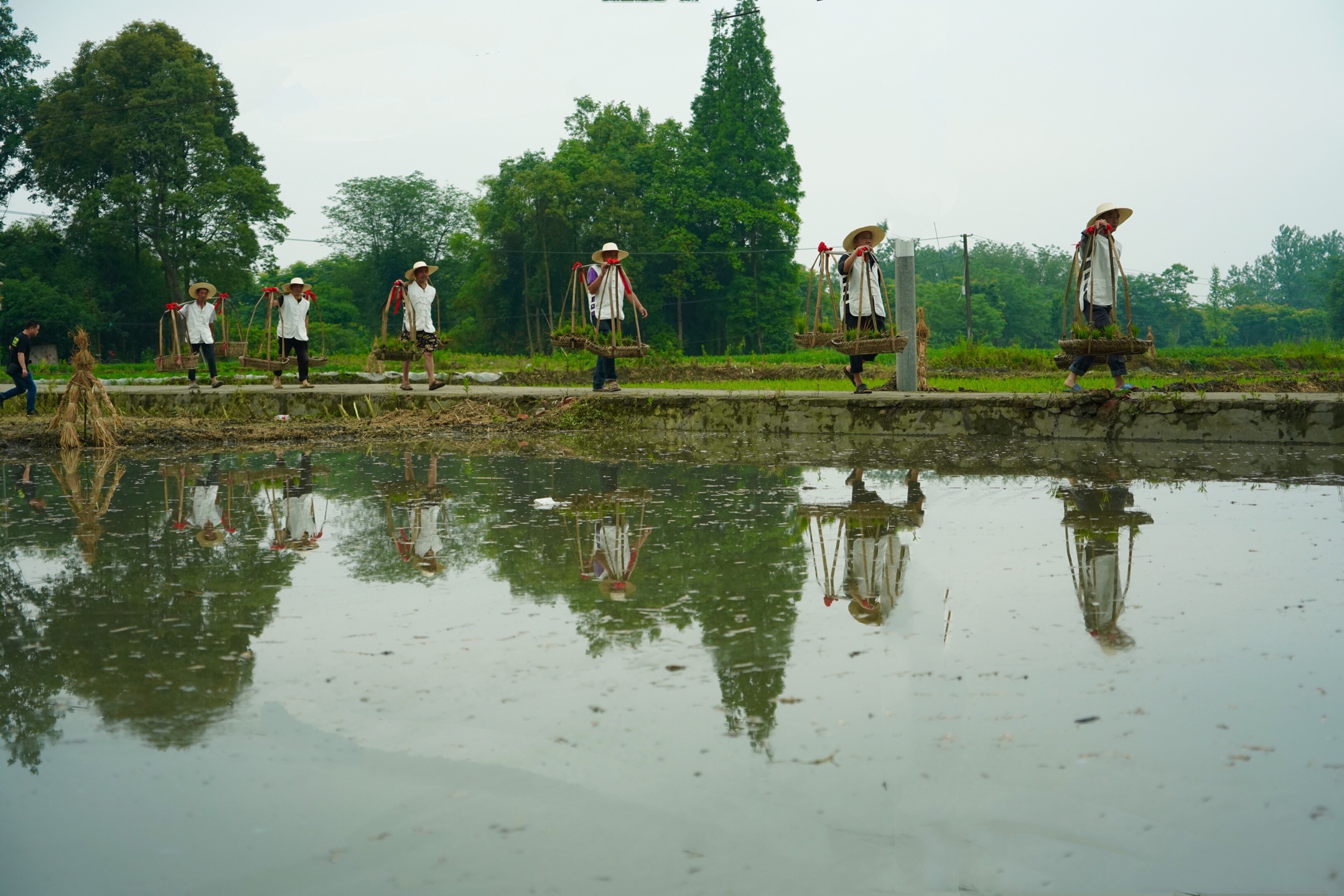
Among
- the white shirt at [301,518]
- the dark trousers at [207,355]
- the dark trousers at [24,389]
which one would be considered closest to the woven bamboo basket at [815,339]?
the white shirt at [301,518]

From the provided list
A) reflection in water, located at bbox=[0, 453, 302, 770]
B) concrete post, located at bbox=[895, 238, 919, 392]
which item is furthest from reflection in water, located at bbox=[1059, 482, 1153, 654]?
concrete post, located at bbox=[895, 238, 919, 392]

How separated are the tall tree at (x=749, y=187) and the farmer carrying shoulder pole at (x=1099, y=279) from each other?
147 ft

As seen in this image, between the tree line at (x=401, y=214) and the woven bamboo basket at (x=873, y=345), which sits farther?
the tree line at (x=401, y=214)

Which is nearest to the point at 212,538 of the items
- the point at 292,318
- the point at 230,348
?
the point at 292,318

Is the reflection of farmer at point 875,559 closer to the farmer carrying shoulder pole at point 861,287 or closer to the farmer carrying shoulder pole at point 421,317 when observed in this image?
the farmer carrying shoulder pole at point 861,287

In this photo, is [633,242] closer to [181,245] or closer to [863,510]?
[181,245]

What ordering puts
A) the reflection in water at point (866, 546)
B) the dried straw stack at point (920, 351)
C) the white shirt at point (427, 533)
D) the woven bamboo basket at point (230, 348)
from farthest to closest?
1. the woven bamboo basket at point (230, 348)
2. the dried straw stack at point (920, 351)
3. the white shirt at point (427, 533)
4. the reflection in water at point (866, 546)

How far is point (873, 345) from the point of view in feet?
34.2

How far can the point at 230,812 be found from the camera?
7.58ft

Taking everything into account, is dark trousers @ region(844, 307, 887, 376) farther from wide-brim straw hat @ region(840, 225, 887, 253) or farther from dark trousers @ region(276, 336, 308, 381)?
dark trousers @ region(276, 336, 308, 381)

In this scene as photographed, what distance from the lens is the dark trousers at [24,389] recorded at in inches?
584

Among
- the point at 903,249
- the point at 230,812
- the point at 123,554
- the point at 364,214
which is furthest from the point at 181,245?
the point at 230,812

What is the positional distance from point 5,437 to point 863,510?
10212mm

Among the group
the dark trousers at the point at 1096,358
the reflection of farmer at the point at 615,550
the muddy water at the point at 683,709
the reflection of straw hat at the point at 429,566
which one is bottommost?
the muddy water at the point at 683,709
